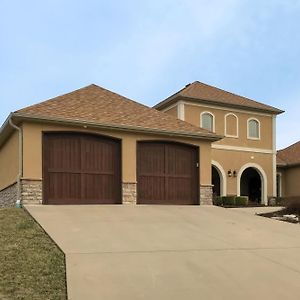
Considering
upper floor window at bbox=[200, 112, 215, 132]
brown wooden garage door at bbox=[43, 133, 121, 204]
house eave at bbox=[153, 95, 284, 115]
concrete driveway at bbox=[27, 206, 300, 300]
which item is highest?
house eave at bbox=[153, 95, 284, 115]

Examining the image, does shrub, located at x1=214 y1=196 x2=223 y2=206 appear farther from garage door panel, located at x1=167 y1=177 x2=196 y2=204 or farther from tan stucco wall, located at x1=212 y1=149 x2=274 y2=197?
garage door panel, located at x1=167 y1=177 x2=196 y2=204

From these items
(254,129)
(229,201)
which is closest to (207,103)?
(254,129)

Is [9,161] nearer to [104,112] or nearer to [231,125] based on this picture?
[104,112]

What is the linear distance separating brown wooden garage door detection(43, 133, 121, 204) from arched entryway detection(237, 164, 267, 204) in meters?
14.6

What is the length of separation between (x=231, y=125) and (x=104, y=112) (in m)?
13.6

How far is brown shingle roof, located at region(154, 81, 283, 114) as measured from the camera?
3012 cm

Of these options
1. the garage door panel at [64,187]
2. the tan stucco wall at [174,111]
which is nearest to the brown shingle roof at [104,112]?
the garage door panel at [64,187]

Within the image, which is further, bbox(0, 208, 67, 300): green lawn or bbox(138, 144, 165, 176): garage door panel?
bbox(138, 144, 165, 176): garage door panel

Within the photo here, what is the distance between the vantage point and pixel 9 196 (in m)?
18.7

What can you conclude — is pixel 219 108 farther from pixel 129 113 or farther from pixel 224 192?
pixel 129 113

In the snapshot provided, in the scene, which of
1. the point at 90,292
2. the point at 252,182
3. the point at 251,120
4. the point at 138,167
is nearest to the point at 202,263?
the point at 90,292

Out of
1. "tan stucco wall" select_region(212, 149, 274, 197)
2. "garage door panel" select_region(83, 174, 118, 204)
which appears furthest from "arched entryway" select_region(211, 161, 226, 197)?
"garage door panel" select_region(83, 174, 118, 204)

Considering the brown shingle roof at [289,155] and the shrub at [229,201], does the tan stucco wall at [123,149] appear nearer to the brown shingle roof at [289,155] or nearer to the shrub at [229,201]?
the shrub at [229,201]

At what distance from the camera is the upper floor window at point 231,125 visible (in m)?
31.0
